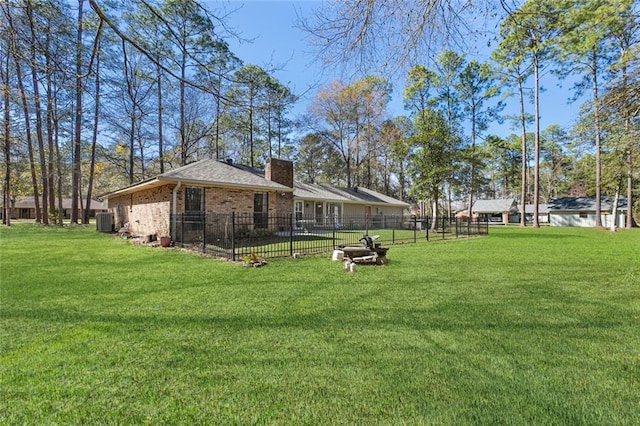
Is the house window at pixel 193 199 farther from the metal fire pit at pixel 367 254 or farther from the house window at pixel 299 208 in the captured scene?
the house window at pixel 299 208

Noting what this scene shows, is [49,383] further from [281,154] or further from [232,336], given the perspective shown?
[281,154]

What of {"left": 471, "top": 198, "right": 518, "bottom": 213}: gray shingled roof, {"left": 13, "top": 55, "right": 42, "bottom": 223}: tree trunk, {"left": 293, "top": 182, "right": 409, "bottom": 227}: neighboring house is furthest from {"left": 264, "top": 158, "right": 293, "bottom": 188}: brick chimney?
{"left": 471, "top": 198, "right": 518, "bottom": 213}: gray shingled roof

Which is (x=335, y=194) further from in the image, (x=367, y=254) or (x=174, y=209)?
(x=367, y=254)

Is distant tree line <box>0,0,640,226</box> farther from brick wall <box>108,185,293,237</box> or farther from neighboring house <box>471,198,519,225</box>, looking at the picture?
neighboring house <box>471,198,519,225</box>

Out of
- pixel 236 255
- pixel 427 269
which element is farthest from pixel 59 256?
pixel 427 269

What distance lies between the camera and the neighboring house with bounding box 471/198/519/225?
43938mm

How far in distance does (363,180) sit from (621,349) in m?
37.9

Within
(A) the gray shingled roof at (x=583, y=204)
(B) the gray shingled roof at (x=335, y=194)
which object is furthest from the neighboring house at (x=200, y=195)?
(A) the gray shingled roof at (x=583, y=204)

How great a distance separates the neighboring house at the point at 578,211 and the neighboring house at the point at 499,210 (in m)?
4.55

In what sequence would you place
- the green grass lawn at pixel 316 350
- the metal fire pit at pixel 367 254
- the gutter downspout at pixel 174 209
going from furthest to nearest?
the gutter downspout at pixel 174 209 < the metal fire pit at pixel 367 254 < the green grass lawn at pixel 316 350

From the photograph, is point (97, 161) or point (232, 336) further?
point (97, 161)

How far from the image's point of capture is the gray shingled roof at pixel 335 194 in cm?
2073

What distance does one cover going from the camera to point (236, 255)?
7.98m

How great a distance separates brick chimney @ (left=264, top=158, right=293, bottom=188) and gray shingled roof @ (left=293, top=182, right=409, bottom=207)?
2.63 metres
